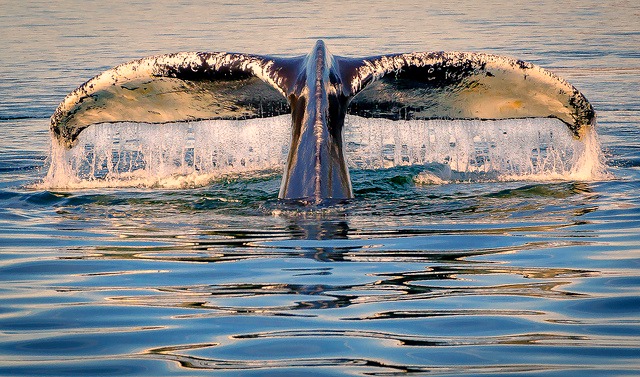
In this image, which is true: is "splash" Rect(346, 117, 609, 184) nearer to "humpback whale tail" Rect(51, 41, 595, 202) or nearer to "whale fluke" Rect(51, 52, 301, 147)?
"humpback whale tail" Rect(51, 41, 595, 202)

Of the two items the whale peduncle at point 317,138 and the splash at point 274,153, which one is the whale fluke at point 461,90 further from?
the whale peduncle at point 317,138

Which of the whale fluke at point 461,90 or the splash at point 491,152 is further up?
the whale fluke at point 461,90

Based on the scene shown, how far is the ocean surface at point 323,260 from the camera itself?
4.93m

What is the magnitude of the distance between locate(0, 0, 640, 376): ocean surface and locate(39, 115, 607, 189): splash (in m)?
0.03

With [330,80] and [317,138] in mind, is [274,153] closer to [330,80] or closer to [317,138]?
[330,80]

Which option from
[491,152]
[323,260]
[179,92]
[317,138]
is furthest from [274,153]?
[323,260]

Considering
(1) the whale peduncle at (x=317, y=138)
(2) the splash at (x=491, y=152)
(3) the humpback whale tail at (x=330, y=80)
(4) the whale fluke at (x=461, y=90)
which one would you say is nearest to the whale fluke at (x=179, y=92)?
(3) the humpback whale tail at (x=330, y=80)

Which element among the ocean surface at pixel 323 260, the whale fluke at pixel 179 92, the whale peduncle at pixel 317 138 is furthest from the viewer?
the whale fluke at pixel 179 92

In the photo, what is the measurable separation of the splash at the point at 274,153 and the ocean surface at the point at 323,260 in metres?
0.03

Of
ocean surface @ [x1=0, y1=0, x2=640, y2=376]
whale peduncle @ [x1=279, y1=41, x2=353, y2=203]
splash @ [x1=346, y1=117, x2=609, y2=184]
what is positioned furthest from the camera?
splash @ [x1=346, y1=117, x2=609, y2=184]

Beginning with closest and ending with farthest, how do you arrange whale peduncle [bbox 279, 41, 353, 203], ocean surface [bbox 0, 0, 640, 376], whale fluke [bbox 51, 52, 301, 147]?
ocean surface [bbox 0, 0, 640, 376]
whale peduncle [bbox 279, 41, 353, 203]
whale fluke [bbox 51, 52, 301, 147]

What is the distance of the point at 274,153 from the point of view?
38.2 ft

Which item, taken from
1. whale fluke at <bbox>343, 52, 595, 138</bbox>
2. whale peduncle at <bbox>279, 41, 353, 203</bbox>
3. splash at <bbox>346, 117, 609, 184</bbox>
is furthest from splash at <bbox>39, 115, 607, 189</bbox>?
whale peduncle at <bbox>279, 41, 353, 203</bbox>

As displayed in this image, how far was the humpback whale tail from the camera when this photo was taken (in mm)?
9023
